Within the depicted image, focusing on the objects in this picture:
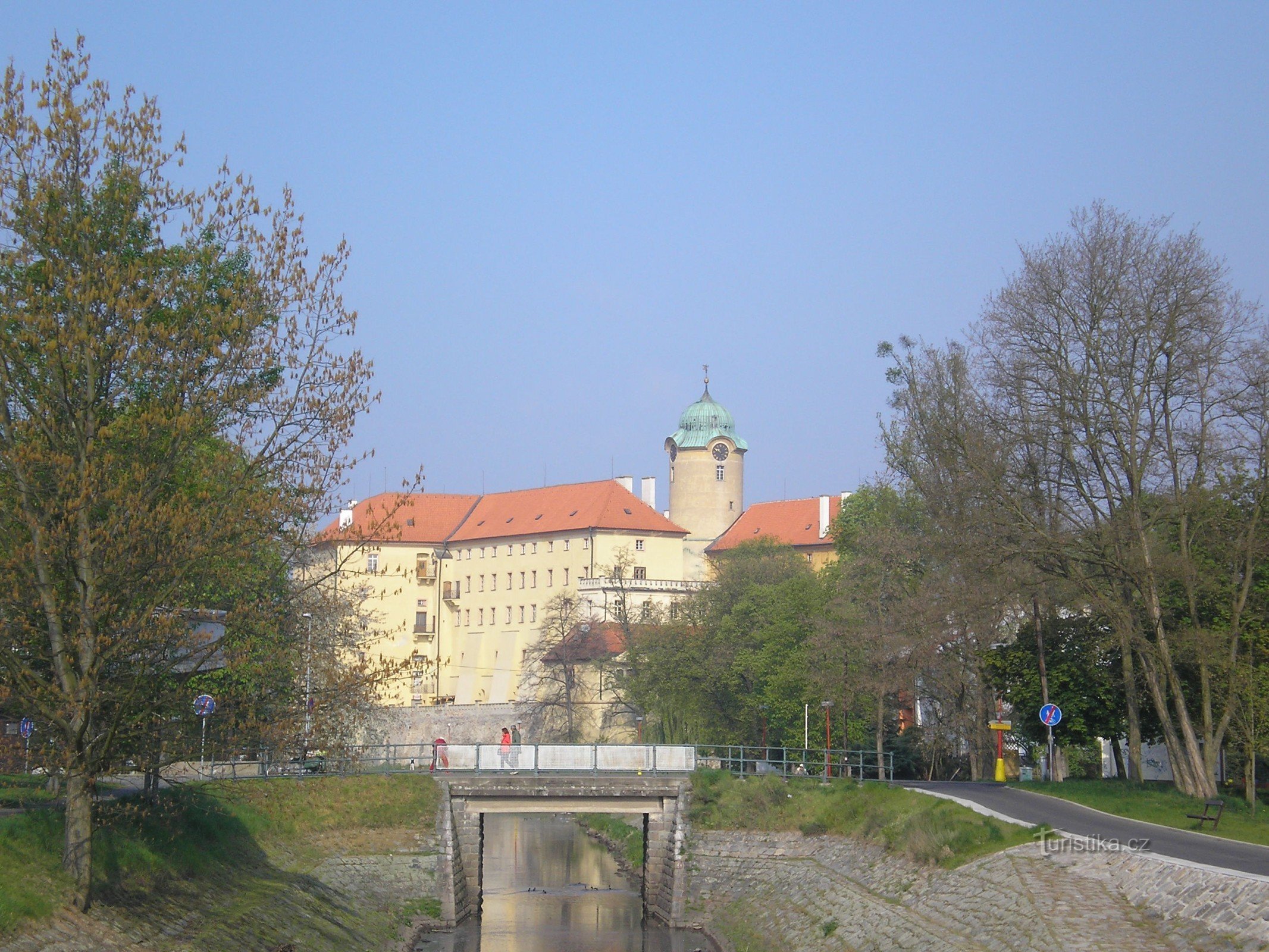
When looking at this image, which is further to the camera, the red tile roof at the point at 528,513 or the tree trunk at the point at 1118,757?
the red tile roof at the point at 528,513

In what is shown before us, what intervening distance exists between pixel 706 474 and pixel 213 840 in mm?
104605

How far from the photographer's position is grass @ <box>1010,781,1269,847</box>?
25.8 metres

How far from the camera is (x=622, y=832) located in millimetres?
56250

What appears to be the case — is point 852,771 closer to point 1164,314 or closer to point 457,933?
point 457,933

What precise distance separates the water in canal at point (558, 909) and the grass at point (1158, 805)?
9540 millimetres

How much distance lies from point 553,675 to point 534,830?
3138cm

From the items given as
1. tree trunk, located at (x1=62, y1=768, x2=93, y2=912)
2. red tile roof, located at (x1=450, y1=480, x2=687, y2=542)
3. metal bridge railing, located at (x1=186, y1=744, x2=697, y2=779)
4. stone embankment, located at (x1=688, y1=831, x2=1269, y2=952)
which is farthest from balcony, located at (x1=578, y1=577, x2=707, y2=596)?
tree trunk, located at (x1=62, y1=768, x2=93, y2=912)

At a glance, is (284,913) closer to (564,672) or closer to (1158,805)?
(1158,805)

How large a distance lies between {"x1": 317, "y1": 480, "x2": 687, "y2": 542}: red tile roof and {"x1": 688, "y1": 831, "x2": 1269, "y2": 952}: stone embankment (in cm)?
7372

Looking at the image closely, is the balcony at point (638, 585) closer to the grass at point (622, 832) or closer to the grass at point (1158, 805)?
the grass at point (622, 832)

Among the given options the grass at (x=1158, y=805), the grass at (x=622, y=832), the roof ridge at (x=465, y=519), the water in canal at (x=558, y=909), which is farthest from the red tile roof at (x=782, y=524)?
the grass at (x=1158, y=805)

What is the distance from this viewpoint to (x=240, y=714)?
1961 cm

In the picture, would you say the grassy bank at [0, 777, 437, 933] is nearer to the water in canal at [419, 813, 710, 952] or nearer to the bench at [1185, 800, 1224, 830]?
the water in canal at [419, 813, 710, 952]

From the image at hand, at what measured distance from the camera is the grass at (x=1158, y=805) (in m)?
25.8
